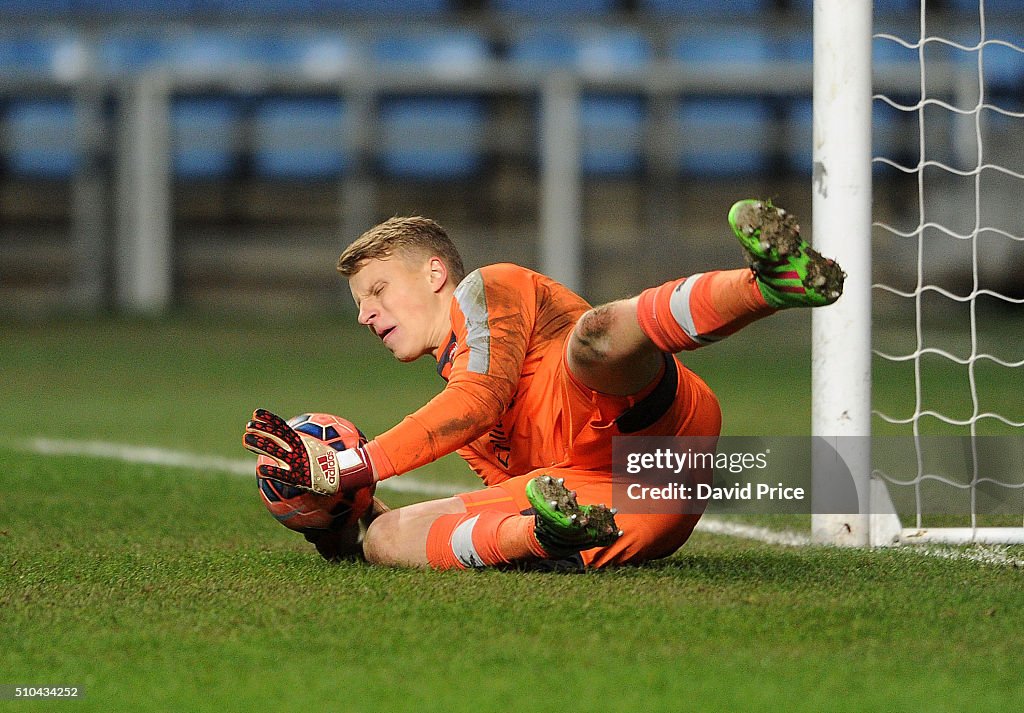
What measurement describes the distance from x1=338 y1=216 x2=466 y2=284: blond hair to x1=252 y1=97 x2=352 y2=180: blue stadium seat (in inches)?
473

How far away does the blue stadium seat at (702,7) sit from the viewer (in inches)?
614

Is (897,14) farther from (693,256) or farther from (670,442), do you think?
(670,442)

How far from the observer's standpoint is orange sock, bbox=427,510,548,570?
111 inches

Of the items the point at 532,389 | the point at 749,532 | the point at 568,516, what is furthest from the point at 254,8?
the point at 568,516

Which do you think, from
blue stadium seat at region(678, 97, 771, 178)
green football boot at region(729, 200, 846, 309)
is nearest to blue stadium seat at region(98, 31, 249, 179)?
blue stadium seat at region(678, 97, 771, 178)

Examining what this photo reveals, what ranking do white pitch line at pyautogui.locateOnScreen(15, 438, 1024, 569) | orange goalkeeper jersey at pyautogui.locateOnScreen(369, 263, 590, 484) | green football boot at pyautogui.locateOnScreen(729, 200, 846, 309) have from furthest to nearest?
white pitch line at pyautogui.locateOnScreen(15, 438, 1024, 569)
orange goalkeeper jersey at pyautogui.locateOnScreen(369, 263, 590, 484)
green football boot at pyautogui.locateOnScreen(729, 200, 846, 309)

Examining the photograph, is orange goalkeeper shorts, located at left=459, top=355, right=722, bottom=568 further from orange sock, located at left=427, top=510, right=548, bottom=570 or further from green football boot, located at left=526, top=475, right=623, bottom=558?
green football boot, located at left=526, top=475, right=623, bottom=558

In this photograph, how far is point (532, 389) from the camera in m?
3.04

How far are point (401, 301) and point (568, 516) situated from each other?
0.73m

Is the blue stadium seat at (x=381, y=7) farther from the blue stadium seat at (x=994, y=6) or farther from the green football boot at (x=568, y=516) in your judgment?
the green football boot at (x=568, y=516)

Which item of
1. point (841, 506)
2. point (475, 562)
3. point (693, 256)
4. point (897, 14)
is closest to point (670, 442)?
point (475, 562)

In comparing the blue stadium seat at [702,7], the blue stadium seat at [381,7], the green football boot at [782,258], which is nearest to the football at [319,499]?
the green football boot at [782,258]

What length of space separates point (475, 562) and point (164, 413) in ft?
15.2

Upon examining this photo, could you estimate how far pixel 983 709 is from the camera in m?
1.91
